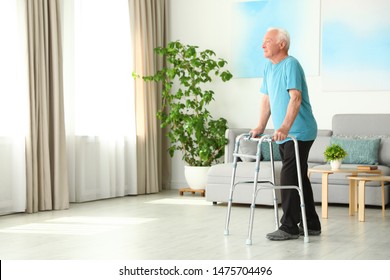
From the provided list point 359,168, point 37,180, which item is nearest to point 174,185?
point 37,180

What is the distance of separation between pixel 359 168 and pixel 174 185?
315 cm

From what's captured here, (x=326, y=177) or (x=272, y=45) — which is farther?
(x=326, y=177)

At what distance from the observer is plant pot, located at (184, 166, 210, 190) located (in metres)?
8.33

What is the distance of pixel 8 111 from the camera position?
6.66m

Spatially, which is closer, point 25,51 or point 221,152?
point 25,51

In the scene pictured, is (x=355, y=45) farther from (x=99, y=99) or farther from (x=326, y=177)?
(x=99, y=99)

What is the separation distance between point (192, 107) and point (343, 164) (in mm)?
1908

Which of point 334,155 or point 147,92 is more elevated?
point 147,92

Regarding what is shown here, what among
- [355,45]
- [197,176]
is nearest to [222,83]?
[197,176]

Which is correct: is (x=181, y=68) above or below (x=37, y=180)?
above

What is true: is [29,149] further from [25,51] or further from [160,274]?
[160,274]

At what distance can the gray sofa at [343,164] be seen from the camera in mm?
7082

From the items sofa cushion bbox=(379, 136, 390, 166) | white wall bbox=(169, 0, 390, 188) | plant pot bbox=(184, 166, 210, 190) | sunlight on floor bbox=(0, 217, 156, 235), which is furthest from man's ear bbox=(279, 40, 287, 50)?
plant pot bbox=(184, 166, 210, 190)

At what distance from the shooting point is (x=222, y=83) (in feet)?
28.9
